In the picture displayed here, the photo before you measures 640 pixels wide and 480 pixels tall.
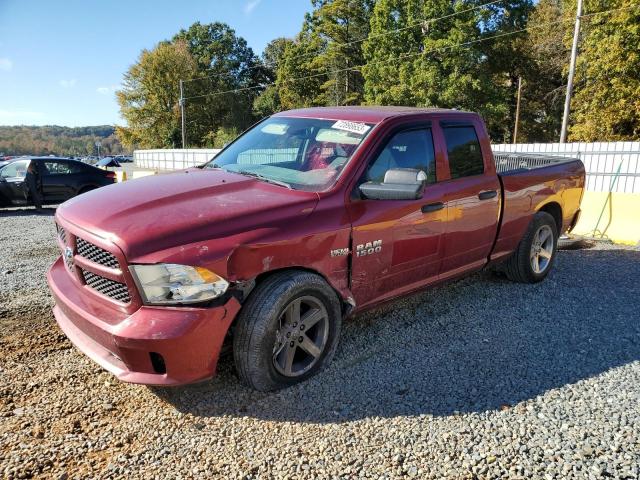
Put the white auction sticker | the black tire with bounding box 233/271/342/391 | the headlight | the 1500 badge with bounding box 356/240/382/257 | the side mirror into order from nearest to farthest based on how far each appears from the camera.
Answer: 1. the headlight
2. the black tire with bounding box 233/271/342/391
3. the side mirror
4. the 1500 badge with bounding box 356/240/382/257
5. the white auction sticker

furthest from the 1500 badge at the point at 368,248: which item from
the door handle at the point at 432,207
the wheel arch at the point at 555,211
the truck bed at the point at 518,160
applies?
the truck bed at the point at 518,160

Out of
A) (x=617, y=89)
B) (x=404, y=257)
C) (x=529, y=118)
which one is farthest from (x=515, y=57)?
(x=404, y=257)

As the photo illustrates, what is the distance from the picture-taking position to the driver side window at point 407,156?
3.55m

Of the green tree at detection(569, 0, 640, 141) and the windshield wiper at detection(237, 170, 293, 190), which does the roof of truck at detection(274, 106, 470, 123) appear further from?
the green tree at detection(569, 0, 640, 141)

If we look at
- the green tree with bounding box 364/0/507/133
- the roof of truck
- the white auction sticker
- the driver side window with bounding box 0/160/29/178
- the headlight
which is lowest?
the headlight

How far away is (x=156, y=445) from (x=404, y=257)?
2164 mm

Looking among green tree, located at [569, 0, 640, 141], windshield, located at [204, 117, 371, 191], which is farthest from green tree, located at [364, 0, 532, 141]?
windshield, located at [204, 117, 371, 191]

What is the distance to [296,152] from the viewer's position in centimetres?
384

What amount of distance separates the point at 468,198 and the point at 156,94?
2333 inches

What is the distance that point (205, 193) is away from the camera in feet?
10.5

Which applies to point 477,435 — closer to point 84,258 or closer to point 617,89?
point 84,258

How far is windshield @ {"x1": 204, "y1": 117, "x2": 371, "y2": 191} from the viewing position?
347 cm

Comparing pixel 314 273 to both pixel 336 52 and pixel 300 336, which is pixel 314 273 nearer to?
pixel 300 336

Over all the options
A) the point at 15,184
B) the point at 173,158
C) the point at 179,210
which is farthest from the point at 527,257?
the point at 173,158
